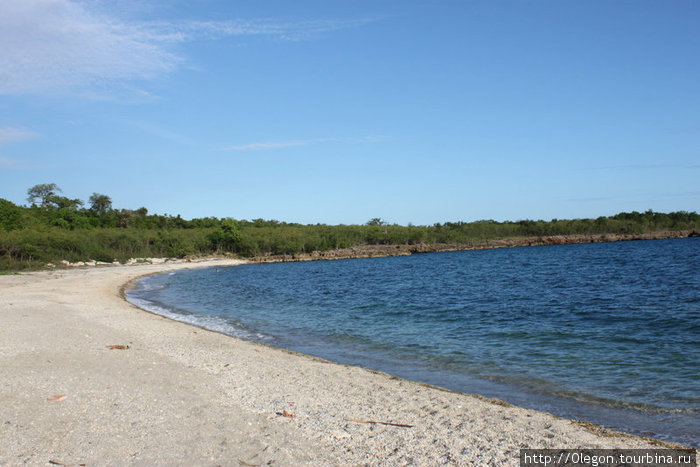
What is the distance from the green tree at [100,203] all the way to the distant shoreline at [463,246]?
4956 cm

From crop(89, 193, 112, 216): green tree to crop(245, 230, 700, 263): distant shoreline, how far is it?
163 feet

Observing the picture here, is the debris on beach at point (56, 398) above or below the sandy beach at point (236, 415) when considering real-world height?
above

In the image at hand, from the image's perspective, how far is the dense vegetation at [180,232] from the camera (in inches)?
2194

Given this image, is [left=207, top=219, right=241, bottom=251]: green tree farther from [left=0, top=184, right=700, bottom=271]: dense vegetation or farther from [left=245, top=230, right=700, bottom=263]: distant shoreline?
[left=245, top=230, right=700, bottom=263]: distant shoreline

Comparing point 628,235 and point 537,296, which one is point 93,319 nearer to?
point 537,296

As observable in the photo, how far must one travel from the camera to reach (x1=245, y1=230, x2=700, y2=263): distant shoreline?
300ft

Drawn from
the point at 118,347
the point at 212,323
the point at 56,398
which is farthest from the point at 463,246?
the point at 56,398

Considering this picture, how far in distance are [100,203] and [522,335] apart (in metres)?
116

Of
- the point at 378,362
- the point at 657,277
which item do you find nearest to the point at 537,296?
the point at 657,277

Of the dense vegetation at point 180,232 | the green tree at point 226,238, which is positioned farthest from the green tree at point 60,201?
the green tree at point 226,238

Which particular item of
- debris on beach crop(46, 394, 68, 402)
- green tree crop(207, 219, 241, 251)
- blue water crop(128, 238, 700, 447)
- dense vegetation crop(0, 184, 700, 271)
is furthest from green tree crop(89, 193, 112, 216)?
debris on beach crop(46, 394, 68, 402)

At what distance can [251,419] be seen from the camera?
22.7 ft

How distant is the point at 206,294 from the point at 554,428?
26633mm

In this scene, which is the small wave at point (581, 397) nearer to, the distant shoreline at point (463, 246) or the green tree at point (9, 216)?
the green tree at point (9, 216)
